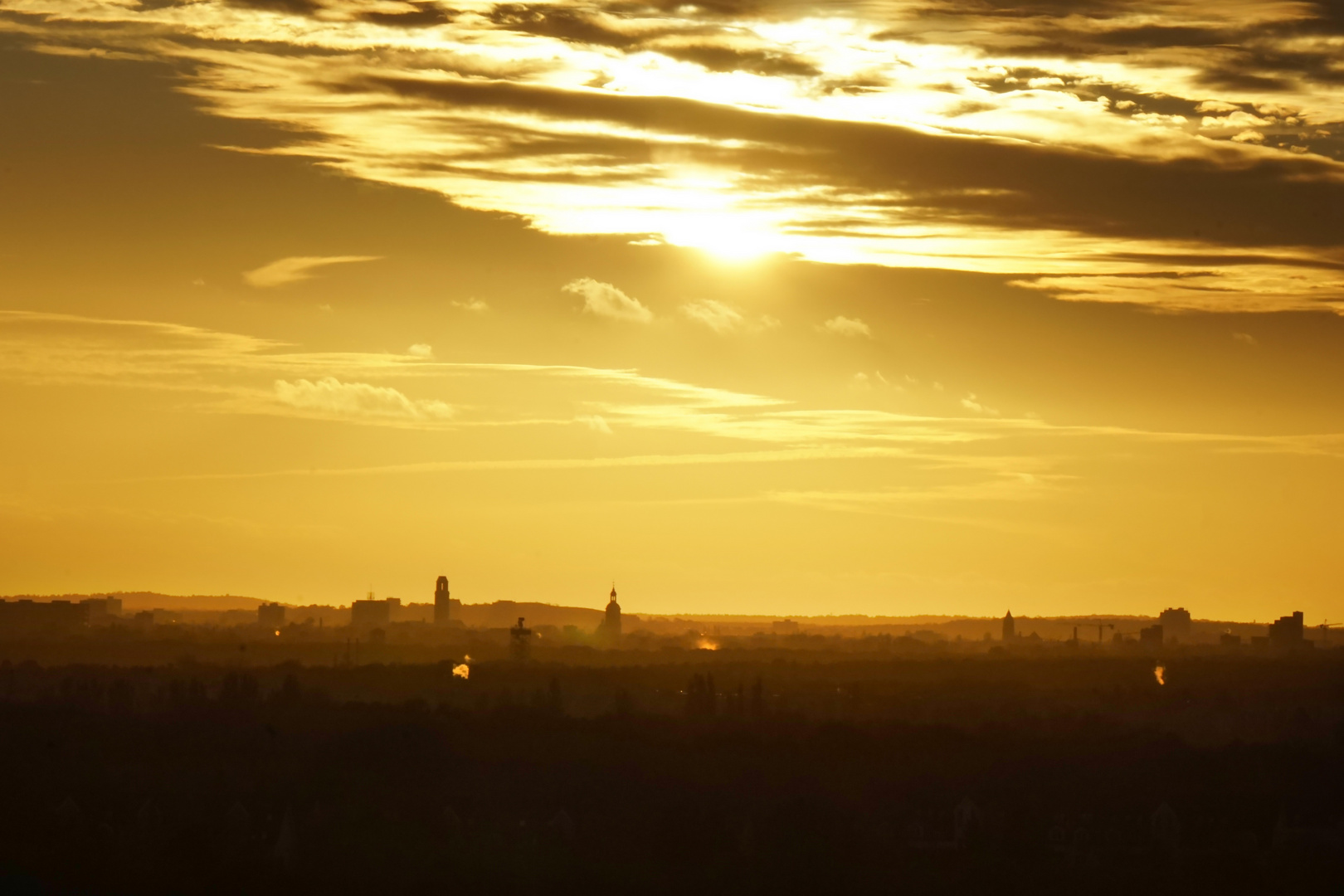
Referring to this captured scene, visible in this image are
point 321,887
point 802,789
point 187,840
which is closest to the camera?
point 321,887

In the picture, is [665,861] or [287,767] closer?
[665,861]

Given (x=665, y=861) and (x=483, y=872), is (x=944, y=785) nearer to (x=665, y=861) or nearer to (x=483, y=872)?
(x=665, y=861)

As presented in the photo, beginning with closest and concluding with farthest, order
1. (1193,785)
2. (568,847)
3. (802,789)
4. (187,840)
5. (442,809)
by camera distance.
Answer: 1. (187,840)
2. (568,847)
3. (442,809)
4. (802,789)
5. (1193,785)

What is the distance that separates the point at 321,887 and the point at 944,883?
37.3m

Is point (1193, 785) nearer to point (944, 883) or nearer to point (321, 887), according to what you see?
point (944, 883)

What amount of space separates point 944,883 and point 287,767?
65100 mm

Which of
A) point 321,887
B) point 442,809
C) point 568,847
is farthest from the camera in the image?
point 442,809

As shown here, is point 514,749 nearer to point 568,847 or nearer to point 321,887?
point 568,847

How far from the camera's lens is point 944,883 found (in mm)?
126188

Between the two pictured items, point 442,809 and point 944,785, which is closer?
point 442,809

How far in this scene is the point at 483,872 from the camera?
123m

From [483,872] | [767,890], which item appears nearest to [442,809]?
[483,872]

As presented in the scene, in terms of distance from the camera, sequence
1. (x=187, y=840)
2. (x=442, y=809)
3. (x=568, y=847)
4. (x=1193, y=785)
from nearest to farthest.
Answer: (x=187, y=840) → (x=568, y=847) → (x=442, y=809) → (x=1193, y=785)

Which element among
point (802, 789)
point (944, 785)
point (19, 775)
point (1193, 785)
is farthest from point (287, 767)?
point (1193, 785)
